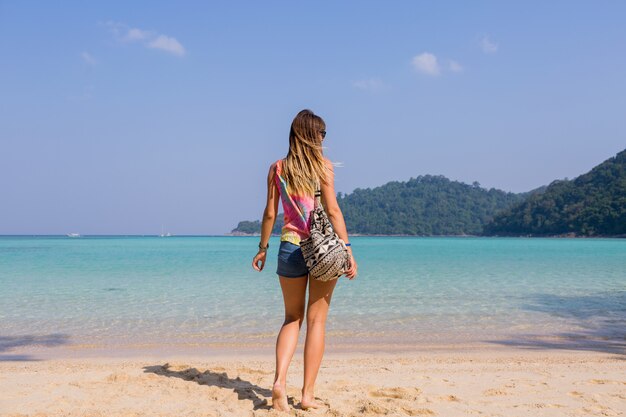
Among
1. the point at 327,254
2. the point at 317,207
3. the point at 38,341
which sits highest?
the point at 317,207

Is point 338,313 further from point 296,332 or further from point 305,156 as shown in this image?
point 305,156

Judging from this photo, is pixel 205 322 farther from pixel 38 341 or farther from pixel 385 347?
pixel 385 347

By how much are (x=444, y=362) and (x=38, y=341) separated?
18.5ft

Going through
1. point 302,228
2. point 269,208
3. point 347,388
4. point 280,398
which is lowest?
point 347,388

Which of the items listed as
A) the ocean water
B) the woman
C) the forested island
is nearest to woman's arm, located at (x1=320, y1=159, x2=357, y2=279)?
the woman

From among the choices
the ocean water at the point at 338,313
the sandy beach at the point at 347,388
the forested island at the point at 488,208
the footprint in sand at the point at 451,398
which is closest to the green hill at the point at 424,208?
the forested island at the point at 488,208

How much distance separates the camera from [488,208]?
15362 cm

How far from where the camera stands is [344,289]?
14.2 metres

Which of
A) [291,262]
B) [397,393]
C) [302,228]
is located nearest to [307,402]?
[397,393]

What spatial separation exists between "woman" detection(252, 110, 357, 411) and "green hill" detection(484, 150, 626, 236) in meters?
98.2

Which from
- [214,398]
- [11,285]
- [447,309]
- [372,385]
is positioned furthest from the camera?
[11,285]

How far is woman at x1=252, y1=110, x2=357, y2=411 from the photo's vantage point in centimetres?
368

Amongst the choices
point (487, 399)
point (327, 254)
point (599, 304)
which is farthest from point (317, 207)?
point (599, 304)

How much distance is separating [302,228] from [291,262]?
0.24 meters
